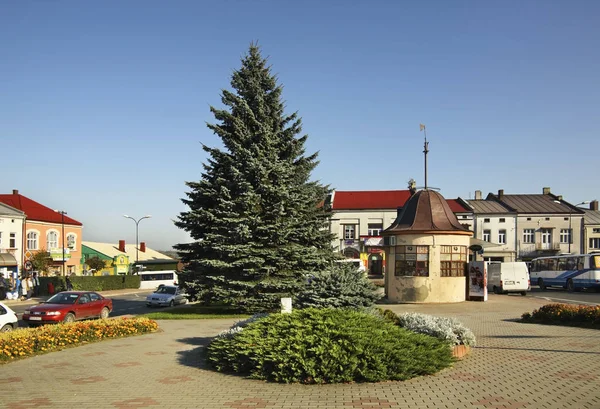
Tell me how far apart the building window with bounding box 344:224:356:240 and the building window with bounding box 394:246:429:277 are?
1395 inches

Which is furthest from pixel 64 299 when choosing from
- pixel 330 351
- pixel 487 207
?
pixel 487 207

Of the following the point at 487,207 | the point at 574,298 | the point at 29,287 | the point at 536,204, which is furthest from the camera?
the point at 536,204

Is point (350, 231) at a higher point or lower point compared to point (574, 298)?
higher

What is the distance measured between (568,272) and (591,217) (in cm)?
2955

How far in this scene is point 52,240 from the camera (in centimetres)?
5622

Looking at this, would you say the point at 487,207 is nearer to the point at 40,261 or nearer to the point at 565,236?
the point at 565,236

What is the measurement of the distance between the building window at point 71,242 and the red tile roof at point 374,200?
30506 millimetres

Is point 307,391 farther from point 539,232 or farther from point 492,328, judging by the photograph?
point 539,232

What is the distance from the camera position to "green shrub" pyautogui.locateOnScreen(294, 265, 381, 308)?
13031 mm

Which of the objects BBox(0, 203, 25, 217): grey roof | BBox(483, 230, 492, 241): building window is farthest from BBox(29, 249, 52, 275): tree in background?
BBox(483, 230, 492, 241): building window

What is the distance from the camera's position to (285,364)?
32.3 ft

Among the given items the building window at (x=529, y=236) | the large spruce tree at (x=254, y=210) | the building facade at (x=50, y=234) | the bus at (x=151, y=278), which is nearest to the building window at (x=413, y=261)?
the large spruce tree at (x=254, y=210)

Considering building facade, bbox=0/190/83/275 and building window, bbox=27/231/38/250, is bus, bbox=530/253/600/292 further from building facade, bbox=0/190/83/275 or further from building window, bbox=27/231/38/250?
building window, bbox=27/231/38/250

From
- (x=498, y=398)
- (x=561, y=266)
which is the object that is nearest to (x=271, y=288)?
(x=498, y=398)
